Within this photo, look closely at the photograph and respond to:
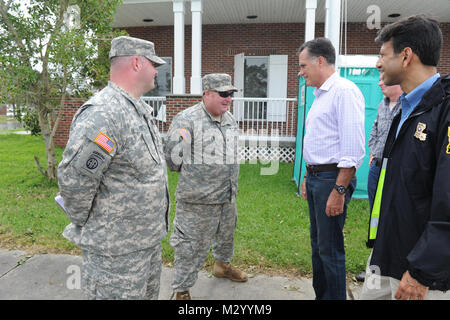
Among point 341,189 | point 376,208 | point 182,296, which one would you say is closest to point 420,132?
point 376,208

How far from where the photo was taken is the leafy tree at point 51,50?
5359mm

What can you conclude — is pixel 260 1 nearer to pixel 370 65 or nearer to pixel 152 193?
pixel 370 65

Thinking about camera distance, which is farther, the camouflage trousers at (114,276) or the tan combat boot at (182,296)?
the tan combat boot at (182,296)

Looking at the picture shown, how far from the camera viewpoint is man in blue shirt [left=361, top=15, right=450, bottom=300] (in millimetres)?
1282

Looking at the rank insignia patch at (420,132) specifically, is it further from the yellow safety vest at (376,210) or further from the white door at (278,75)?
the white door at (278,75)

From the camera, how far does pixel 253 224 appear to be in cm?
450

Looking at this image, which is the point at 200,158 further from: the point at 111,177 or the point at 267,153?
the point at 267,153

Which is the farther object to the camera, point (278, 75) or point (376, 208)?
point (278, 75)

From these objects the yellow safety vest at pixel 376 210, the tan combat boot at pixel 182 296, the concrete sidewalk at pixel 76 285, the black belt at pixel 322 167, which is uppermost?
the black belt at pixel 322 167

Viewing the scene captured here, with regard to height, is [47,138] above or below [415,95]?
below

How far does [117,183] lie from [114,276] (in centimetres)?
51

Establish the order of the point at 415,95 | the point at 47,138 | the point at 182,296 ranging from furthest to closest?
the point at 47,138
the point at 182,296
the point at 415,95

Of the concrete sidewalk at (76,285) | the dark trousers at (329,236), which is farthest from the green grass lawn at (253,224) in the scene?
the dark trousers at (329,236)

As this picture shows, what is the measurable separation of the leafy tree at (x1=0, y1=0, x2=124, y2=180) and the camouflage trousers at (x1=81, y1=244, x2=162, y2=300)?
4.47 meters
